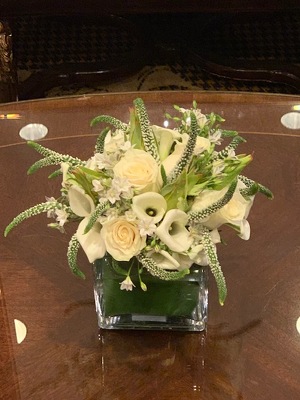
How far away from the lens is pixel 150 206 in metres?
0.75

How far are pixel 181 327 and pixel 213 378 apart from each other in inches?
3.1

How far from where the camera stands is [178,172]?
760 millimetres

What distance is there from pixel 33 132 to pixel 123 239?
0.49 m

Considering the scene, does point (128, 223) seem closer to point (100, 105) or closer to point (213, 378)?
point (213, 378)

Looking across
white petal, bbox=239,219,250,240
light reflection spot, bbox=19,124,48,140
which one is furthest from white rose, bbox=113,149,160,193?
light reflection spot, bbox=19,124,48,140

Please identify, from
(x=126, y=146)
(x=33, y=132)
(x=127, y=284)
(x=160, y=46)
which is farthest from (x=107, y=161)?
(x=160, y=46)

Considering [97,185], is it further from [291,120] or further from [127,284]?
[291,120]

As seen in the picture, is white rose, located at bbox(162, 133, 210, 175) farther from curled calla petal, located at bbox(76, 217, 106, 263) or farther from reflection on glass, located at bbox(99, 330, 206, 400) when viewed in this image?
reflection on glass, located at bbox(99, 330, 206, 400)

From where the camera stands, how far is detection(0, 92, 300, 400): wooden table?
2.61 ft

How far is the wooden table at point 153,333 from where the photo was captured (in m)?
0.80

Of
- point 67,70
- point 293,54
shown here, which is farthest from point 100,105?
point 293,54

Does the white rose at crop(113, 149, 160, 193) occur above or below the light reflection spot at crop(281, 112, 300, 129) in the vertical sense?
above

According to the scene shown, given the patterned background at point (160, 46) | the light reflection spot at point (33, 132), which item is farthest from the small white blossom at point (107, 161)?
the patterned background at point (160, 46)

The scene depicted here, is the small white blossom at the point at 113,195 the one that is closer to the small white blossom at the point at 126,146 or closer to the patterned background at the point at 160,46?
the small white blossom at the point at 126,146
